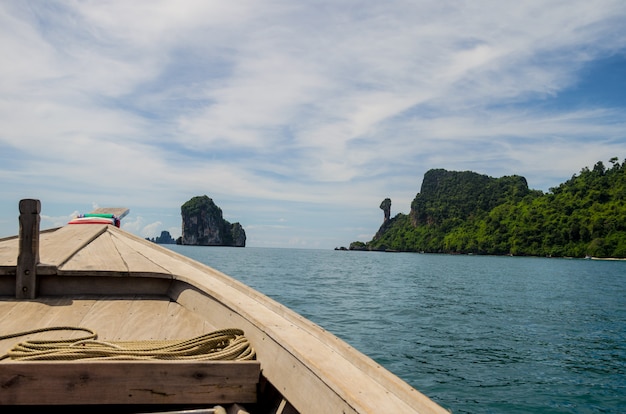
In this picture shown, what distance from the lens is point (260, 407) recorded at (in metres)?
2.20

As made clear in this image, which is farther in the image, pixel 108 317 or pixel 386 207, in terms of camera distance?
Result: pixel 386 207

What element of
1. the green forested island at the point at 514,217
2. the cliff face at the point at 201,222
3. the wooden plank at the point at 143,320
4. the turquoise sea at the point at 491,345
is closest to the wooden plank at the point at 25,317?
the wooden plank at the point at 143,320

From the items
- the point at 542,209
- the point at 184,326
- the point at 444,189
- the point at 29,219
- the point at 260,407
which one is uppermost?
the point at 444,189

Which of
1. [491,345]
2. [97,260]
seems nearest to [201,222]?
[491,345]

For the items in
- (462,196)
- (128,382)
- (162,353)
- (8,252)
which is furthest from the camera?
(462,196)

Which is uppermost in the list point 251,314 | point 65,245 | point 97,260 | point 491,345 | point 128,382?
point 65,245

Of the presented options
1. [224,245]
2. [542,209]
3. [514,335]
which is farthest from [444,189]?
[514,335]

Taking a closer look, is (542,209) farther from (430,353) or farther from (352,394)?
(352,394)

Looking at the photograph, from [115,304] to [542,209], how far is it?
11326 cm

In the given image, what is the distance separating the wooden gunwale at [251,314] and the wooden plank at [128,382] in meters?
0.16

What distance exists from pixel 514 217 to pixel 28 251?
11789 centimetres

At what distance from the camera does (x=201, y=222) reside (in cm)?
15762

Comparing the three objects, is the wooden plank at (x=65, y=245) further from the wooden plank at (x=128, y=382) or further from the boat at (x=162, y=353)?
the wooden plank at (x=128, y=382)

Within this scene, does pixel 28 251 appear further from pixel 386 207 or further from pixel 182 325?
pixel 386 207
